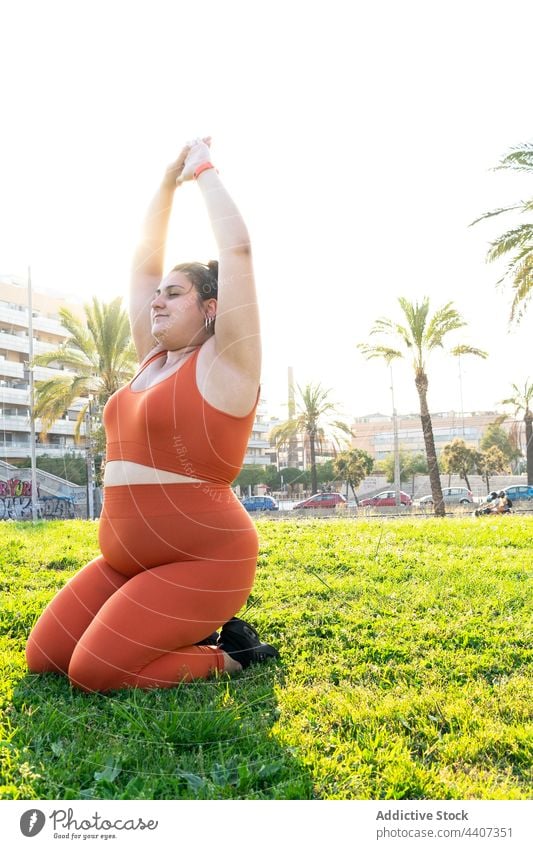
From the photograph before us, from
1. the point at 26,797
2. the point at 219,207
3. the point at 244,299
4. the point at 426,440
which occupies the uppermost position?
the point at 219,207

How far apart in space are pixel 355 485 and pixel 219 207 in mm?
1696

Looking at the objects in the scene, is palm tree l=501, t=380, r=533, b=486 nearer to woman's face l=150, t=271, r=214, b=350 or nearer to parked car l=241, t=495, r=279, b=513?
parked car l=241, t=495, r=279, b=513

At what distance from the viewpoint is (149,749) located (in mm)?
1600

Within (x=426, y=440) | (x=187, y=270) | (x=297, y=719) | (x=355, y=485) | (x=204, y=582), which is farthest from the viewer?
(x=426, y=440)

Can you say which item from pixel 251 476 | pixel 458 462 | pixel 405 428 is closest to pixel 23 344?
pixel 405 428

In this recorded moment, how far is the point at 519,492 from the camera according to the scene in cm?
693

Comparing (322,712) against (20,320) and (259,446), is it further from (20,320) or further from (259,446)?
(20,320)

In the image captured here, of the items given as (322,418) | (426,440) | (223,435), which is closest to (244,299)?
(223,435)

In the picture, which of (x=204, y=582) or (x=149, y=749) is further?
(x=204, y=582)

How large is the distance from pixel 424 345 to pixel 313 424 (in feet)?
17.7

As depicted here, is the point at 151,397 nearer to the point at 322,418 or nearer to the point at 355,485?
Answer: the point at 322,418

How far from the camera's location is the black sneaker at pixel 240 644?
85.4 inches

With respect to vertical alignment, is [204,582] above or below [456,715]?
above

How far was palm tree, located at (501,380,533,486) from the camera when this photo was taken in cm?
508
